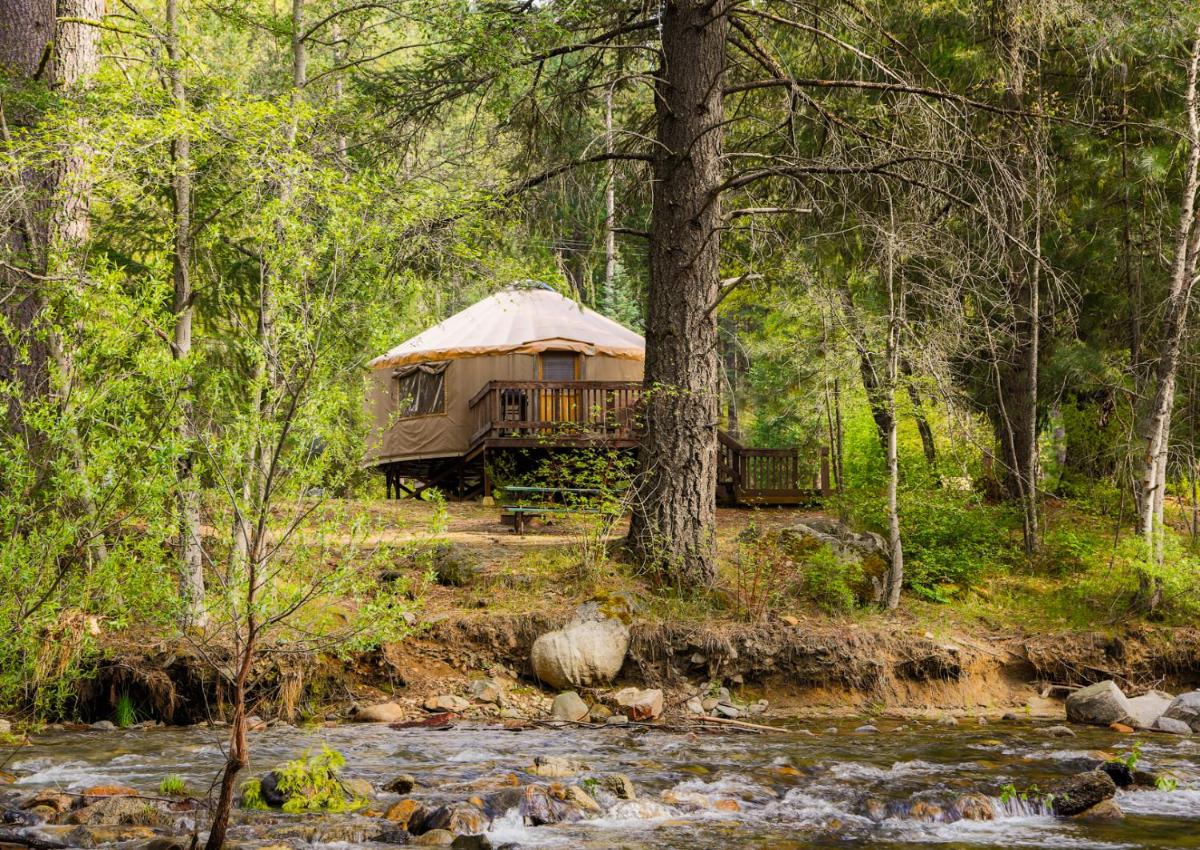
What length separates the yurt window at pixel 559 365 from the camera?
16.8 meters

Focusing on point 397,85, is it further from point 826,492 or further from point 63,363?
point 826,492

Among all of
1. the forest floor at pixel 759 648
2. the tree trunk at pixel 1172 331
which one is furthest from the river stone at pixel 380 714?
the tree trunk at pixel 1172 331

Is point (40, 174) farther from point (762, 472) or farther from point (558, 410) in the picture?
point (762, 472)

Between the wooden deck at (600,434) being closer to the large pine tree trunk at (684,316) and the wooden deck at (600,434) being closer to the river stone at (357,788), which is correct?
the large pine tree trunk at (684,316)

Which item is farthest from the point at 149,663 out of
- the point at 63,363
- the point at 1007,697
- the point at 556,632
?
the point at 1007,697

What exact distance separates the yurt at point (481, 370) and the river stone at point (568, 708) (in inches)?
303

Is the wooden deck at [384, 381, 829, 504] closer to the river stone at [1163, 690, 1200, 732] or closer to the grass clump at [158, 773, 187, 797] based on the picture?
the river stone at [1163, 690, 1200, 732]

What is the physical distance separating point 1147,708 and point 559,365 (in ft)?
34.9

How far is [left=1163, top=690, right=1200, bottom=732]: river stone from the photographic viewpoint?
24.7ft

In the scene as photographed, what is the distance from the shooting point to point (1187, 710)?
25.0ft

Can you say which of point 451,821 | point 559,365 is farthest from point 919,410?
point 559,365

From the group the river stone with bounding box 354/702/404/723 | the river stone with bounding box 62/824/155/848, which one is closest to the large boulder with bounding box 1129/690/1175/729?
the river stone with bounding box 354/702/404/723

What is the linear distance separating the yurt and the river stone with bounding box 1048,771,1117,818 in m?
10.2

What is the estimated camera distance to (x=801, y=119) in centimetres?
1044
